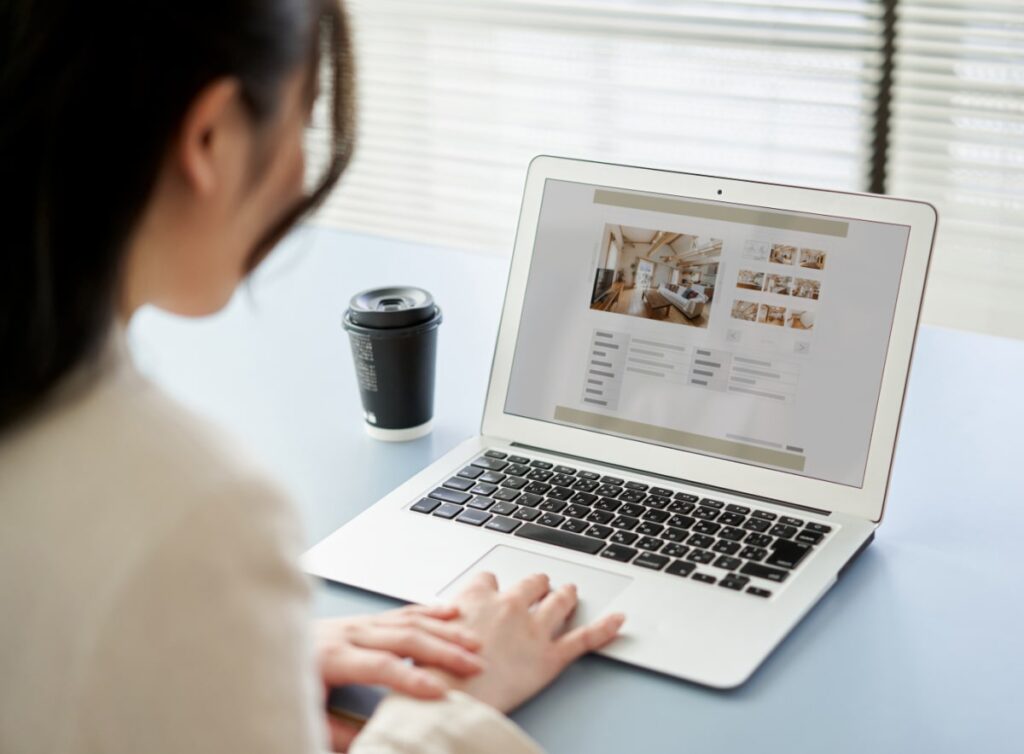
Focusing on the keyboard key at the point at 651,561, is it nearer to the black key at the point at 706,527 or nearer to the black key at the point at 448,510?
the black key at the point at 706,527

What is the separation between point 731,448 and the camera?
1043mm

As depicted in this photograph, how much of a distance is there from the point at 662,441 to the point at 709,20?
70.9 inches

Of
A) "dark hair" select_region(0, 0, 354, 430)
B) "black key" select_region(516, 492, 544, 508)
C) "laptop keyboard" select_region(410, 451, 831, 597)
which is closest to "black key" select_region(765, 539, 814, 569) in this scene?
"laptop keyboard" select_region(410, 451, 831, 597)

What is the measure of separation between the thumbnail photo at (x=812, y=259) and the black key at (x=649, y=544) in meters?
0.29

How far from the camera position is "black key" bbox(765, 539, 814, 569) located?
91cm

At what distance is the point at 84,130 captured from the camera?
0.51 metres

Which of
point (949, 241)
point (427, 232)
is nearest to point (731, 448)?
point (949, 241)

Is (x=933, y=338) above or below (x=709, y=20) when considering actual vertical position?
below

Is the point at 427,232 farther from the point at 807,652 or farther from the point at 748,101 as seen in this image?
the point at 807,652

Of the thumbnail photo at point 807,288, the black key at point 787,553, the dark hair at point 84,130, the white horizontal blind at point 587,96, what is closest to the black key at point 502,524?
the black key at point 787,553

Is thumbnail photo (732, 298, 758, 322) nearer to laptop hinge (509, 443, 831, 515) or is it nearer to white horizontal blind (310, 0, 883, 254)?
laptop hinge (509, 443, 831, 515)

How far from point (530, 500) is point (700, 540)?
0.53 feet

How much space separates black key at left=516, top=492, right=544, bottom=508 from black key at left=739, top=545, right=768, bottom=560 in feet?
0.62

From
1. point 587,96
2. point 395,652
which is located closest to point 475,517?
point 395,652
